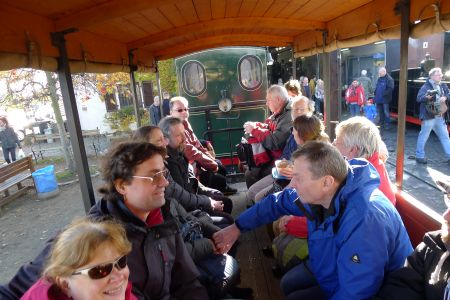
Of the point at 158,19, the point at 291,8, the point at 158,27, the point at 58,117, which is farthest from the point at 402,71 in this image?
the point at 58,117

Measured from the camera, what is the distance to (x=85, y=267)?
50.5 inches

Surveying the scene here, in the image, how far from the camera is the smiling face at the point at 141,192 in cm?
184

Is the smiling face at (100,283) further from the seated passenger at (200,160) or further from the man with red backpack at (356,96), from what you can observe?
the man with red backpack at (356,96)

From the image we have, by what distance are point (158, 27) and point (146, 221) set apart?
2678mm

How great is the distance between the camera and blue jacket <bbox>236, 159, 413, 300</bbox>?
165cm

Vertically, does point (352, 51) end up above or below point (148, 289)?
above

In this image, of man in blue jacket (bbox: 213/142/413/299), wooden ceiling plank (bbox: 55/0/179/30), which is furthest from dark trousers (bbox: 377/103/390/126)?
wooden ceiling plank (bbox: 55/0/179/30)

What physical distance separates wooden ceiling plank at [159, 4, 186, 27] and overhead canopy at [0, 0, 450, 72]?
1cm

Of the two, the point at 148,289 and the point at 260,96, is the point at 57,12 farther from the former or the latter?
the point at 260,96

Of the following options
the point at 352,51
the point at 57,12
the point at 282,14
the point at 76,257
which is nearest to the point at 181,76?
the point at 282,14

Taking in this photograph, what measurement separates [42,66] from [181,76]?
206 inches

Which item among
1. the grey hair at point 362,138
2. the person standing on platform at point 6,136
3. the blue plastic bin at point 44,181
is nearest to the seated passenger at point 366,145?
the grey hair at point 362,138

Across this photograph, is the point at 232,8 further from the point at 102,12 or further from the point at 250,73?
the point at 250,73

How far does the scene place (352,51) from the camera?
53.8ft
